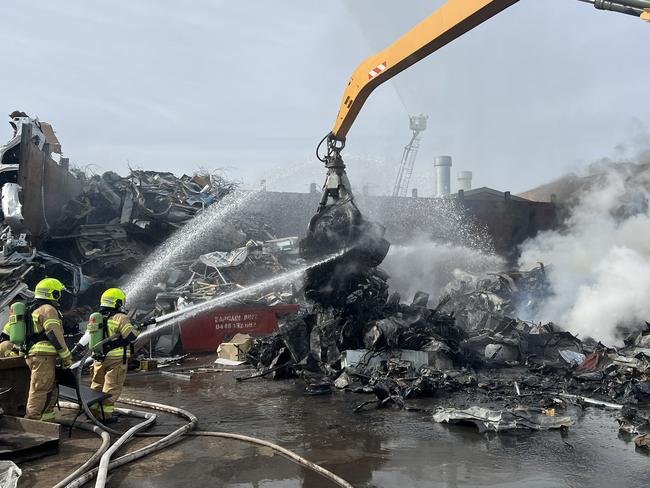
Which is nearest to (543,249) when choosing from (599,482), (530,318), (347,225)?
(530,318)

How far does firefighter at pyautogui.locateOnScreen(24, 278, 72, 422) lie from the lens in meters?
6.21

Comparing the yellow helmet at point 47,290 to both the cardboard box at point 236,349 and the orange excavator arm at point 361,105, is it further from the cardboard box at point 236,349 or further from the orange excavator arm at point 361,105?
the cardboard box at point 236,349

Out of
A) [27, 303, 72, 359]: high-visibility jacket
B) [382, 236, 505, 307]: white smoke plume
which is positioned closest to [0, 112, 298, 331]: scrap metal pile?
[382, 236, 505, 307]: white smoke plume

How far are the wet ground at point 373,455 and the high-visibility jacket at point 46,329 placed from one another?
103 centimetres

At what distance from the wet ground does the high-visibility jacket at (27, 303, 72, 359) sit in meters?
1.03

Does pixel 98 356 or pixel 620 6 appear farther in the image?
pixel 98 356

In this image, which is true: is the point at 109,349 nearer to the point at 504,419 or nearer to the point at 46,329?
the point at 46,329

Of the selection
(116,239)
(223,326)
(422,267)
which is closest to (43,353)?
(223,326)

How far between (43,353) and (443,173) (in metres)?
45.3

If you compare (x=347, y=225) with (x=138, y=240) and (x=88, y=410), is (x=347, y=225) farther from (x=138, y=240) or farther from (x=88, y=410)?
(x=138, y=240)

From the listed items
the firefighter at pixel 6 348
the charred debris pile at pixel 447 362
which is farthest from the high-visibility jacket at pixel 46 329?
the charred debris pile at pixel 447 362

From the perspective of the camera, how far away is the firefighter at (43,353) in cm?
621

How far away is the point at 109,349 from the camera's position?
6.78m

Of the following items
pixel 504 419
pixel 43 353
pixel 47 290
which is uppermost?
pixel 47 290
